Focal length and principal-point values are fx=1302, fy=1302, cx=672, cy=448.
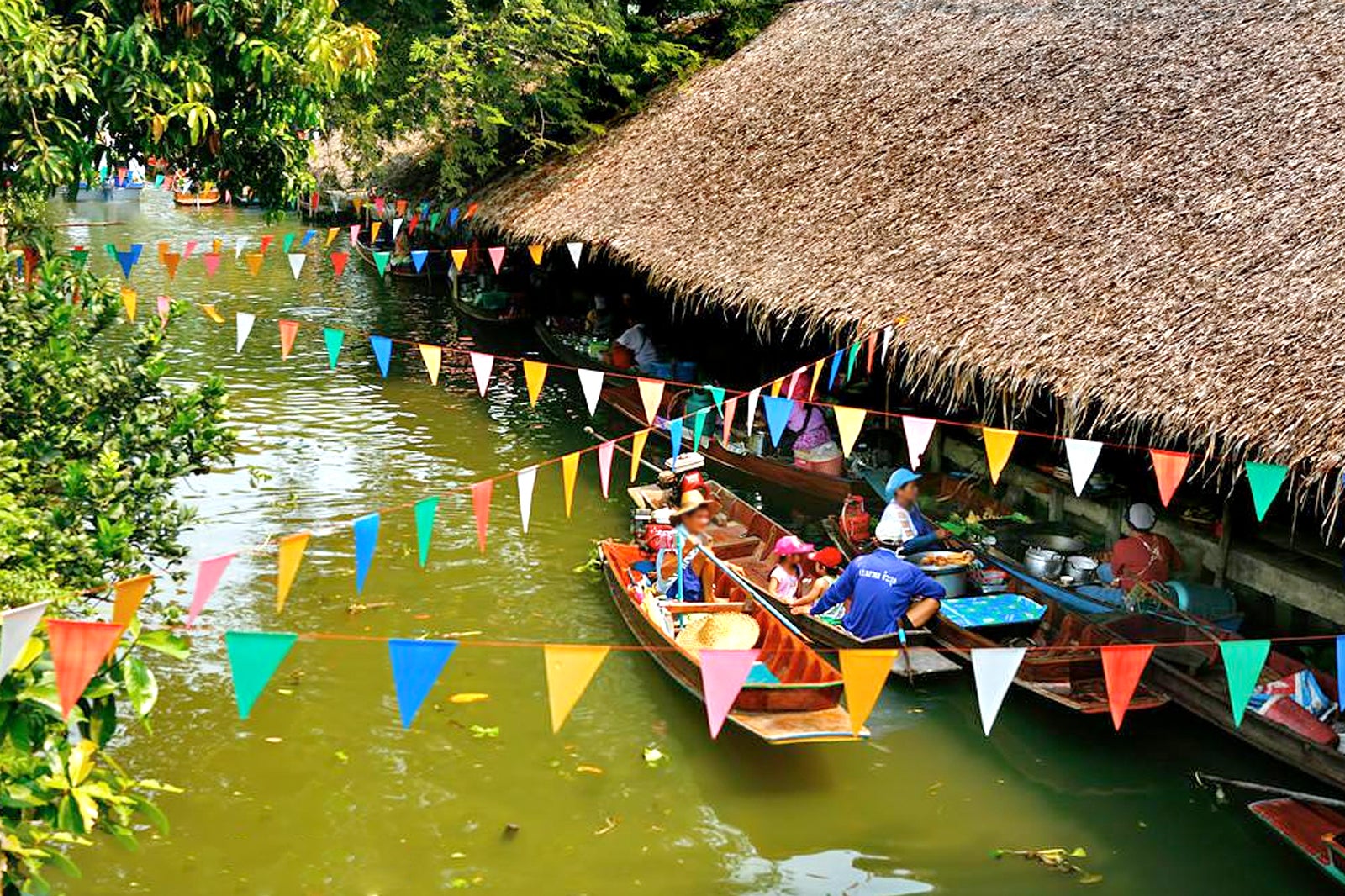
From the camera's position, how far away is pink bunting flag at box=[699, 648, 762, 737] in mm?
6438

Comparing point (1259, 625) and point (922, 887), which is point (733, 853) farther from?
point (1259, 625)

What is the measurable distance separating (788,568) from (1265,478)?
13.7 ft

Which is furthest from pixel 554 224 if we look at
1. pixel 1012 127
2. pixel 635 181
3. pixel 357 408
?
pixel 1012 127

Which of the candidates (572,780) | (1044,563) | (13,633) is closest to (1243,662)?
(572,780)

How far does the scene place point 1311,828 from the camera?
7.52 meters

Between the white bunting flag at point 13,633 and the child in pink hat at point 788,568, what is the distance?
690 cm

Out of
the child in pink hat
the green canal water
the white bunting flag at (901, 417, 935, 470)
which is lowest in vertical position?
the green canal water

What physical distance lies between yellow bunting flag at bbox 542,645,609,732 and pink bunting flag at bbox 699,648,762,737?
1.81ft

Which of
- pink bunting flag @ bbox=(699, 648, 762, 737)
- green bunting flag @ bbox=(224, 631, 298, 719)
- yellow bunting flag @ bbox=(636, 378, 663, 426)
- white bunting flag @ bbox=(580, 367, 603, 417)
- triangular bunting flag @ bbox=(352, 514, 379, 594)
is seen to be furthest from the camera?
yellow bunting flag @ bbox=(636, 378, 663, 426)

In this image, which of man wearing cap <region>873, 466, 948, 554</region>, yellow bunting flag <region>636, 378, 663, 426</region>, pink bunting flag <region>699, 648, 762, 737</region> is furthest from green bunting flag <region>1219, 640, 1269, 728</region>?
yellow bunting flag <region>636, 378, 663, 426</region>

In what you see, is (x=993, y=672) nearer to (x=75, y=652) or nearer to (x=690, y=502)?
(x=75, y=652)

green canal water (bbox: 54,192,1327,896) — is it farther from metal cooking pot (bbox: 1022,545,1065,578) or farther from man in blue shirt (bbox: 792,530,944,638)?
metal cooking pot (bbox: 1022,545,1065,578)

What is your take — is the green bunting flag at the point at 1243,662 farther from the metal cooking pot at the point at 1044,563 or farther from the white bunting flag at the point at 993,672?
A: the metal cooking pot at the point at 1044,563

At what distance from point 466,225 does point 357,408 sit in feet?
16.3
